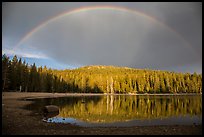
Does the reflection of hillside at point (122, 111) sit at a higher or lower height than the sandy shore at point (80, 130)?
lower

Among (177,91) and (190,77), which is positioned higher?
(190,77)

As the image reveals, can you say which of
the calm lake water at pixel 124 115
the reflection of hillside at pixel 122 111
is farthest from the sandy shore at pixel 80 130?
the reflection of hillside at pixel 122 111

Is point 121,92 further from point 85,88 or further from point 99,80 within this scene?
point 85,88

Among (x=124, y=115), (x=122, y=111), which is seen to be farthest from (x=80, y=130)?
(x=122, y=111)

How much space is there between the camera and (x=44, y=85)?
114688 millimetres

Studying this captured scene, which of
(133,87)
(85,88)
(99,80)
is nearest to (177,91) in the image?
(133,87)

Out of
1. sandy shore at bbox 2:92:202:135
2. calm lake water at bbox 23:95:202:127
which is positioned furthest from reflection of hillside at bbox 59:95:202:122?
sandy shore at bbox 2:92:202:135

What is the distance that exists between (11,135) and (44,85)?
103 meters

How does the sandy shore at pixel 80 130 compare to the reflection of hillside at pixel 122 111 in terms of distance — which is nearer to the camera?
the sandy shore at pixel 80 130

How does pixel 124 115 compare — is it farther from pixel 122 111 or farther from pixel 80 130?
pixel 80 130

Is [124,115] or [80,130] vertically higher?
[80,130]

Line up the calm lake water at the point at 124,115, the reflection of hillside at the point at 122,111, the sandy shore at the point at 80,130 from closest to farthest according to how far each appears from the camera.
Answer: the sandy shore at the point at 80,130
the calm lake water at the point at 124,115
the reflection of hillside at the point at 122,111

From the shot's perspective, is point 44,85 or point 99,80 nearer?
point 44,85

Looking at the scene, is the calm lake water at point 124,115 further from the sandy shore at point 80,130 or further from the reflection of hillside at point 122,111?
the sandy shore at point 80,130
